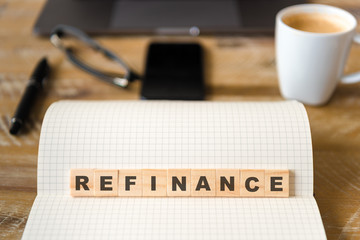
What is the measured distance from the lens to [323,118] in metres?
0.54

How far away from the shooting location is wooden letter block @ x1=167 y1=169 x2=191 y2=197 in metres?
0.40

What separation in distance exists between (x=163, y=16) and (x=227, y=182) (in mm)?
444

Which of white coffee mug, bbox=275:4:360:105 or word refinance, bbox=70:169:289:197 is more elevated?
white coffee mug, bbox=275:4:360:105

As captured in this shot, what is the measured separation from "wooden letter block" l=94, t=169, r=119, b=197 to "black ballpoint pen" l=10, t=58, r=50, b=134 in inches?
7.0

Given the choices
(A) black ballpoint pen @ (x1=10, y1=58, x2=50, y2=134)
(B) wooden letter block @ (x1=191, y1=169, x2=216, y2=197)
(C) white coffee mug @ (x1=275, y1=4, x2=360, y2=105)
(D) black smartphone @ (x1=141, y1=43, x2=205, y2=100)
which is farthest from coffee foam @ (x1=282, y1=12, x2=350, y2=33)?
(A) black ballpoint pen @ (x1=10, y1=58, x2=50, y2=134)

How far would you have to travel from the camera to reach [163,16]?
75 cm

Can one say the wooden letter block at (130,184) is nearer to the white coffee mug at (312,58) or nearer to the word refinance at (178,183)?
the word refinance at (178,183)

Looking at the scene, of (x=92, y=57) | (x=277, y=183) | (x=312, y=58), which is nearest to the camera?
(x=277, y=183)

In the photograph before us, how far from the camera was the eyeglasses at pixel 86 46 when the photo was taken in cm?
60

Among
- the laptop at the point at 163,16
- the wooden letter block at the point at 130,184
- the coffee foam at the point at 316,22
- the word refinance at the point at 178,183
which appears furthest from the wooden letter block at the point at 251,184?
the laptop at the point at 163,16

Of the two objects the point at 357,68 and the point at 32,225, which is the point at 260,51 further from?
the point at 32,225

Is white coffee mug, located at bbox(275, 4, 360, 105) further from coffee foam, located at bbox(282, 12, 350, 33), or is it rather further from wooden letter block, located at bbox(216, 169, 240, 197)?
wooden letter block, located at bbox(216, 169, 240, 197)

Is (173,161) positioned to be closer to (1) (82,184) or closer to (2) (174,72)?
(1) (82,184)

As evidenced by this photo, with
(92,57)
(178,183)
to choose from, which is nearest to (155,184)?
(178,183)
